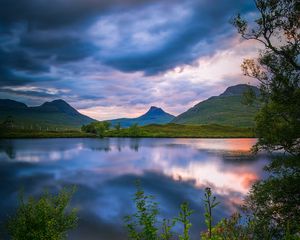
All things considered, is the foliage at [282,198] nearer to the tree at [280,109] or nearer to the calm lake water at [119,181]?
the tree at [280,109]

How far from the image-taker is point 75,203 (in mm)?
45719

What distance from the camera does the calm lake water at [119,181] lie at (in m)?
39.0

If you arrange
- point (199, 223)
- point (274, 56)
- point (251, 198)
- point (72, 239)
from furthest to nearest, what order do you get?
1. point (199, 223)
2. point (72, 239)
3. point (251, 198)
4. point (274, 56)

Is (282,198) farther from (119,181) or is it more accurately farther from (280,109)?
(119,181)

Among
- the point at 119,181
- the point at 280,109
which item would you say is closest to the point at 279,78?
the point at 280,109

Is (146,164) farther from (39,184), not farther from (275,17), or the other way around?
(275,17)

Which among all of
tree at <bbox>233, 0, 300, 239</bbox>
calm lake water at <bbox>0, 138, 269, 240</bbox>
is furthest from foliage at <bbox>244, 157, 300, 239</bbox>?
calm lake water at <bbox>0, 138, 269, 240</bbox>

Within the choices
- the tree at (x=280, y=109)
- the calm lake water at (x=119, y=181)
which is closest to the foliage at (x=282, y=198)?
the tree at (x=280, y=109)

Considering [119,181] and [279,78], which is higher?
[279,78]

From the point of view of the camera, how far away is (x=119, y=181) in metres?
66.0

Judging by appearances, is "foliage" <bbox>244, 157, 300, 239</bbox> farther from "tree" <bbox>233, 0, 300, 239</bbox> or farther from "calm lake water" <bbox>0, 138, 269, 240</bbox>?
"calm lake water" <bbox>0, 138, 269, 240</bbox>

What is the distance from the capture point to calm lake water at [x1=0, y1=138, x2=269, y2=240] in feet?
128

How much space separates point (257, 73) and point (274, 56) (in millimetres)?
1803

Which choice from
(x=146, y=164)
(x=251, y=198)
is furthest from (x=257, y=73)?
(x=146, y=164)
